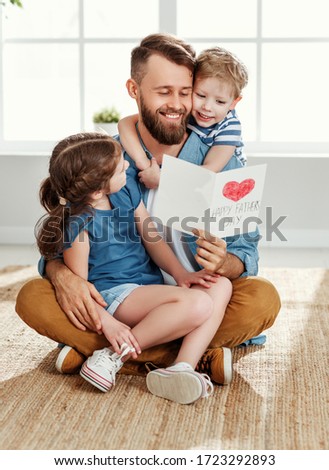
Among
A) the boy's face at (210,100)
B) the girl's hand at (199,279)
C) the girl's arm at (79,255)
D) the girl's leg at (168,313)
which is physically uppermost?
the boy's face at (210,100)

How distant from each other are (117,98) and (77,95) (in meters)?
0.22

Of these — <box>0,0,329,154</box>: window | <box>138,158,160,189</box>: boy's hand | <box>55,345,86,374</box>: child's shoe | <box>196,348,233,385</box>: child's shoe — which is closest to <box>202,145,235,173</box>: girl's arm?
<box>138,158,160,189</box>: boy's hand

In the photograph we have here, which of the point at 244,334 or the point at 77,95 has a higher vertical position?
the point at 77,95

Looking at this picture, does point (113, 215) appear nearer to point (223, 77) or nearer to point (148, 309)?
point (148, 309)

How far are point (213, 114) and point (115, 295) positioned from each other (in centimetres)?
59

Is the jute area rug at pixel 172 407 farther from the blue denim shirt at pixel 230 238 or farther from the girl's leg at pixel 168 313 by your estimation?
the blue denim shirt at pixel 230 238

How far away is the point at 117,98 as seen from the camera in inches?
180

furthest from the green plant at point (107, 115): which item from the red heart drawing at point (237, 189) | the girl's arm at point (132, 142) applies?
the red heart drawing at point (237, 189)

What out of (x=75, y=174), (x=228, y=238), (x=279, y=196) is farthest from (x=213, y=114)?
(x=279, y=196)

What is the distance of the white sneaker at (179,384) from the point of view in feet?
6.61

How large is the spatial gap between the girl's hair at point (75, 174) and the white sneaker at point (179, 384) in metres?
0.44

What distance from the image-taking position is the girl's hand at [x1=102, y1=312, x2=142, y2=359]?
2139mm

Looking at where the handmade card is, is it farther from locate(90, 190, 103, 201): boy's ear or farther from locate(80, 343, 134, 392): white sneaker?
locate(80, 343, 134, 392): white sneaker
